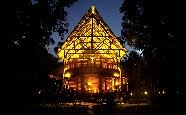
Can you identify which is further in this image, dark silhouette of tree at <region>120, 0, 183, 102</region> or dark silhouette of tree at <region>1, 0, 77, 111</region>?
dark silhouette of tree at <region>120, 0, 183, 102</region>

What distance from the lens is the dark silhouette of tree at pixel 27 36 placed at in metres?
15.4

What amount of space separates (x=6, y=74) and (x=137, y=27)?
11.0 m

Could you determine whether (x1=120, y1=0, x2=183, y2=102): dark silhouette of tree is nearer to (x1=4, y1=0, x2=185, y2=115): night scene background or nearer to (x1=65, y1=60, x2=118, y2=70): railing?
(x1=4, y1=0, x2=185, y2=115): night scene background

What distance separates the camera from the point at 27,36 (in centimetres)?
1630

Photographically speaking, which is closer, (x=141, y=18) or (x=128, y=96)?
(x=141, y=18)

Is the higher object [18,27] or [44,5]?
[44,5]

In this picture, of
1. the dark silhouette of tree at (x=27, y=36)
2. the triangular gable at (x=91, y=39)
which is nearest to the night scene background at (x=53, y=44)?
the dark silhouette of tree at (x=27, y=36)

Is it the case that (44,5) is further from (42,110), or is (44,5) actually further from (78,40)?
(78,40)

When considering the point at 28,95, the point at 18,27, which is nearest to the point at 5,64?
the point at 18,27

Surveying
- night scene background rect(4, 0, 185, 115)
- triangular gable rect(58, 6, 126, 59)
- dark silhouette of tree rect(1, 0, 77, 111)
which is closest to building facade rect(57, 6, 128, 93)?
triangular gable rect(58, 6, 126, 59)

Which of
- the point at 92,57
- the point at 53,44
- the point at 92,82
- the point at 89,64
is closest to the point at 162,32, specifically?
the point at 53,44

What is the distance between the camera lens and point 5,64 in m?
15.1

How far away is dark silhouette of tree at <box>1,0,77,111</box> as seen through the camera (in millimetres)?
15393

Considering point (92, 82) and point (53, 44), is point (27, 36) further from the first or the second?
point (92, 82)
